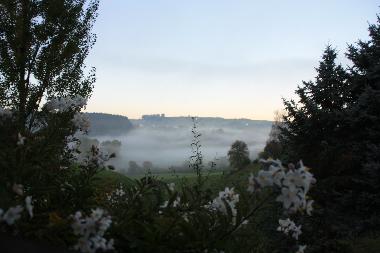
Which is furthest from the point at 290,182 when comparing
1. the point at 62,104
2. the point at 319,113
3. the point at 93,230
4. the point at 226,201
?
the point at 319,113

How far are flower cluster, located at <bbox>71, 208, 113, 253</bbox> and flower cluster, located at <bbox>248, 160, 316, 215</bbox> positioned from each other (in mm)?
939

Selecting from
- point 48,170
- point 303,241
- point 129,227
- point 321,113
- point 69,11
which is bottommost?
point 303,241

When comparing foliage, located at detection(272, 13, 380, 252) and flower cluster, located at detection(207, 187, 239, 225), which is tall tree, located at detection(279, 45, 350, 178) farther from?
flower cluster, located at detection(207, 187, 239, 225)

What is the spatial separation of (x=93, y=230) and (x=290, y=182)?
3.74ft

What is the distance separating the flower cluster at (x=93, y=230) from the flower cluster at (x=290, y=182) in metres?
0.94

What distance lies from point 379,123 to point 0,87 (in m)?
10.6

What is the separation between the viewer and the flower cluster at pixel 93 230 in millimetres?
2377

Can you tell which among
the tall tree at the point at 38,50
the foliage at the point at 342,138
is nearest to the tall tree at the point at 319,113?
the foliage at the point at 342,138

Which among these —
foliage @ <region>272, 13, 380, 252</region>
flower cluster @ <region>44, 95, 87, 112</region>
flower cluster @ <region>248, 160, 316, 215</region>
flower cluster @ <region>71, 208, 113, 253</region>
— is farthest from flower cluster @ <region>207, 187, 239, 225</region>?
foliage @ <region>272, 13, 380, 252</region>

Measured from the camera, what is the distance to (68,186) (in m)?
3.64

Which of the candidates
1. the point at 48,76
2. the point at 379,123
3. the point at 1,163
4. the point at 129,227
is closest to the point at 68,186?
the point at 1,163

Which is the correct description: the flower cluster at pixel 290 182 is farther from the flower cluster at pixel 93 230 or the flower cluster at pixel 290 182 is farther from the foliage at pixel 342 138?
the foliage at pixel 342 138

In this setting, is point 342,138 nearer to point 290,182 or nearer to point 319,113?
point 319,113

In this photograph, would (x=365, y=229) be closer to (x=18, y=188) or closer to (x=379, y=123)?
(x=379, y=123)
